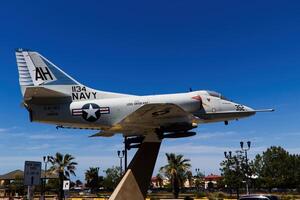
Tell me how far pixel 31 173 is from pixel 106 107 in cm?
651

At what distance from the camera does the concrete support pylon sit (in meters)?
20.2

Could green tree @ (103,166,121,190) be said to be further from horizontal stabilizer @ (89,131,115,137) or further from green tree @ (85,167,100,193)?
horizontal stabilizer @ (89,131,115,137)

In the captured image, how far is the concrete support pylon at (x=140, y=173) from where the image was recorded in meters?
20.2

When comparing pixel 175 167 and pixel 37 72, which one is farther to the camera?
pixel 175 167

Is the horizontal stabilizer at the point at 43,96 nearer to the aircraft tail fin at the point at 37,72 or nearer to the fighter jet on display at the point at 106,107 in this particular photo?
the fighter jet on display at the point at 106,107

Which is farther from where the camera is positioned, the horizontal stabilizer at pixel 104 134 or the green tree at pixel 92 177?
the green tree at pixel 92 177

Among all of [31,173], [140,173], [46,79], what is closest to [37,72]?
[46,79]

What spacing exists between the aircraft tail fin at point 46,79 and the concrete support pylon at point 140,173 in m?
3.83

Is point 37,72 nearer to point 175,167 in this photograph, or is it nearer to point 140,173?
point 140,173

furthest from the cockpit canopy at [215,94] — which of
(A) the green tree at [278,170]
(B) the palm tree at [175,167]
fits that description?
(A) the green tree at [278,170]

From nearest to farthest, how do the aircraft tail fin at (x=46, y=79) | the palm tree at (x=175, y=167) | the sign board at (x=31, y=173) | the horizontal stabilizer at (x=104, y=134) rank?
the sign board at (x=31, y=173) < the aircraft tail fin at (x=46, y=79) < the horizontal stabilizer at (x=104, y=134) < the palm tree at (x=175, y=167)

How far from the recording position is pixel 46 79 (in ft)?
77.8

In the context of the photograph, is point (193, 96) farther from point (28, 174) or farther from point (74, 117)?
point (28, 174)

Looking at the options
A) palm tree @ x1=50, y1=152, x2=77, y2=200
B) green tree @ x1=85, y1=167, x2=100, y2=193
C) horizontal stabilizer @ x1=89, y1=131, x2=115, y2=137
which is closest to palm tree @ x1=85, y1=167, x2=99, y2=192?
green tree @ x1=85, y1=167, x2=100, y2=193
